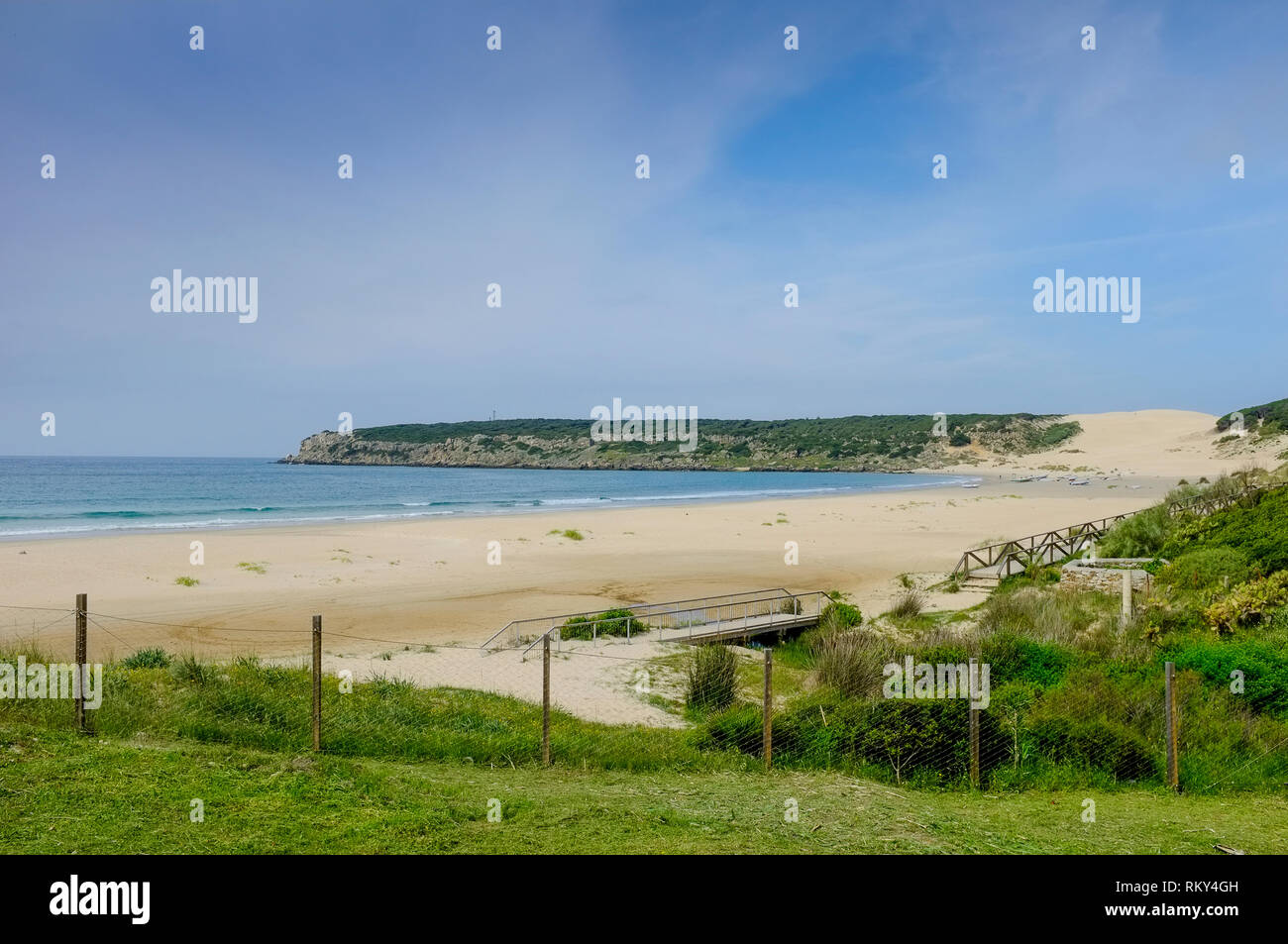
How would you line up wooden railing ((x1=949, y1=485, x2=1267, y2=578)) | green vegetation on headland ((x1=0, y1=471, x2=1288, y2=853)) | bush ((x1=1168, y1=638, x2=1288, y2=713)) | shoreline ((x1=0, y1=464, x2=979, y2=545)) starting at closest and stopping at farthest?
1. green vegetation on headland ((x1=0, y1=471, x2=1288, y2=853))
2. bush ((x1=1168, y1=638, x2=1288, y2=713))
3. wooden railing ((x1=949, y1=485, x2=1267, y2=578))
4. shoreline ((x1=0, y1=464, x2=979, y2=545))

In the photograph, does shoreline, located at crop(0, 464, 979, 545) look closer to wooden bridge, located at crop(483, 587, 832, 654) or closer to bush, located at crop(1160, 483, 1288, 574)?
wooden bridge, located at crop(483, 587, 832, 654)

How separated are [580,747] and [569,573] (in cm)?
2360

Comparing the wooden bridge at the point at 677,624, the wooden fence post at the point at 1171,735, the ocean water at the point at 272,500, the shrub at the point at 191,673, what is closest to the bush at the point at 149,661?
the shrub at the point at 191,673

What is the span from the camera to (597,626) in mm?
19688

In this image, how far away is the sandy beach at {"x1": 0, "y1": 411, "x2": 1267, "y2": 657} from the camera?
842 inches

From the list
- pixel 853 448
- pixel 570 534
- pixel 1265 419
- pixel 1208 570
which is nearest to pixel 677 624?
pixel 1208 570

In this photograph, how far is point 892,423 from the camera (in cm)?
19450

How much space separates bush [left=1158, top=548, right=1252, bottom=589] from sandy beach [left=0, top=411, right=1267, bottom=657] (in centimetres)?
779

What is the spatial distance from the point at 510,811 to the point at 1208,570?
1923 cm

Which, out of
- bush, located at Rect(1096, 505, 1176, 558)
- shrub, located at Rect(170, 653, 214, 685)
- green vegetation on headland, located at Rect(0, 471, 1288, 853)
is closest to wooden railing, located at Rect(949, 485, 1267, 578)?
bush, located at Rect(1096, 505, 1176, 558)

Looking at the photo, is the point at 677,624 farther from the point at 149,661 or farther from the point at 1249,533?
the point at 1249,533

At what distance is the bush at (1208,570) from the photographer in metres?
18.5
